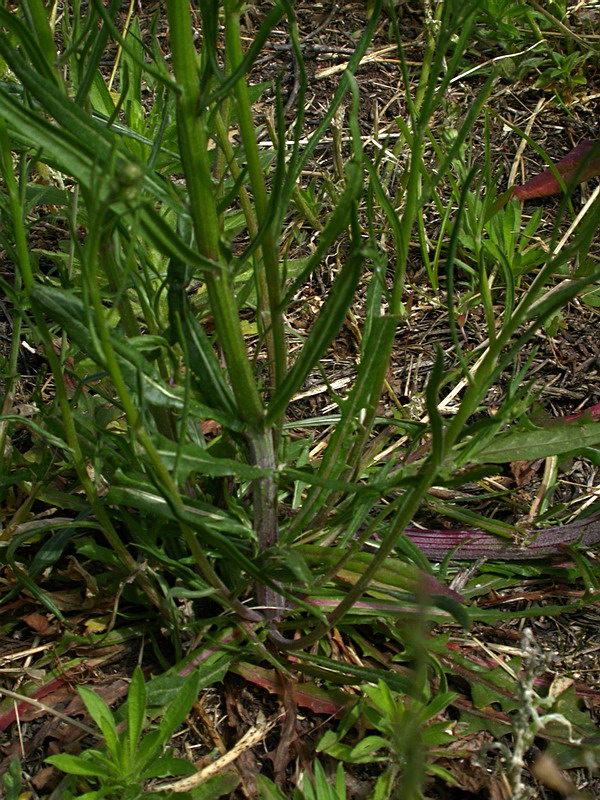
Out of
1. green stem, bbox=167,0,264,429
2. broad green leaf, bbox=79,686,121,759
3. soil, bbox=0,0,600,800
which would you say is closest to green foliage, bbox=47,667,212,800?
broad green leaf, bbox=79,686,121,759

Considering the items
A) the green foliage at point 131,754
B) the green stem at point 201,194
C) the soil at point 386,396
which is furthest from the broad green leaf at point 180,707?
the green stem at point 201,194

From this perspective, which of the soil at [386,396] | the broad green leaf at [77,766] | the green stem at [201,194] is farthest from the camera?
the soil at [386,396]

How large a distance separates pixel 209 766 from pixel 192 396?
57 centimetres

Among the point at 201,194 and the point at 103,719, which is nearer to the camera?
the point at 201,194

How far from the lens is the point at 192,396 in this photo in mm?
1098

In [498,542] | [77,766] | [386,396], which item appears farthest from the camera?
[386,396]

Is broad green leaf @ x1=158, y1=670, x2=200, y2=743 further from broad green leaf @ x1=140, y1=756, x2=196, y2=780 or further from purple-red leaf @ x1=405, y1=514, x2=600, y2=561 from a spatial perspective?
purple-red leaf @ x1=405, y1=514, x2=600, y2=561

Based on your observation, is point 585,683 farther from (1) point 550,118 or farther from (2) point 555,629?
(1) point 550,118

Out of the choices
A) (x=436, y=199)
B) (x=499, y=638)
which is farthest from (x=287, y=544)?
(x=436, y=199)

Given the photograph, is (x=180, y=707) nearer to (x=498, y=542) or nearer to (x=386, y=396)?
(x=498, y=542)

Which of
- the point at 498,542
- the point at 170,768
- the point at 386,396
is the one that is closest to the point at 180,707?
the point at 170,768

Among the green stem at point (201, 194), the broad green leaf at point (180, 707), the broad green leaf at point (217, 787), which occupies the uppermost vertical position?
the green stem at point (201, 194)

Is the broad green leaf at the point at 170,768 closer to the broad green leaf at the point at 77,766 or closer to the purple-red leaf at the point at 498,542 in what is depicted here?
the broad green leaf at the point at 77,766

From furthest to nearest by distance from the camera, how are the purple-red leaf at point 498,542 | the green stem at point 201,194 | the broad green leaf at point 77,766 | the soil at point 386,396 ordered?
the purple-red leaf at point 498,542 → the soil at point 386,396 → the broad green leaf at point 77,766 → the green stem at point 201,194
